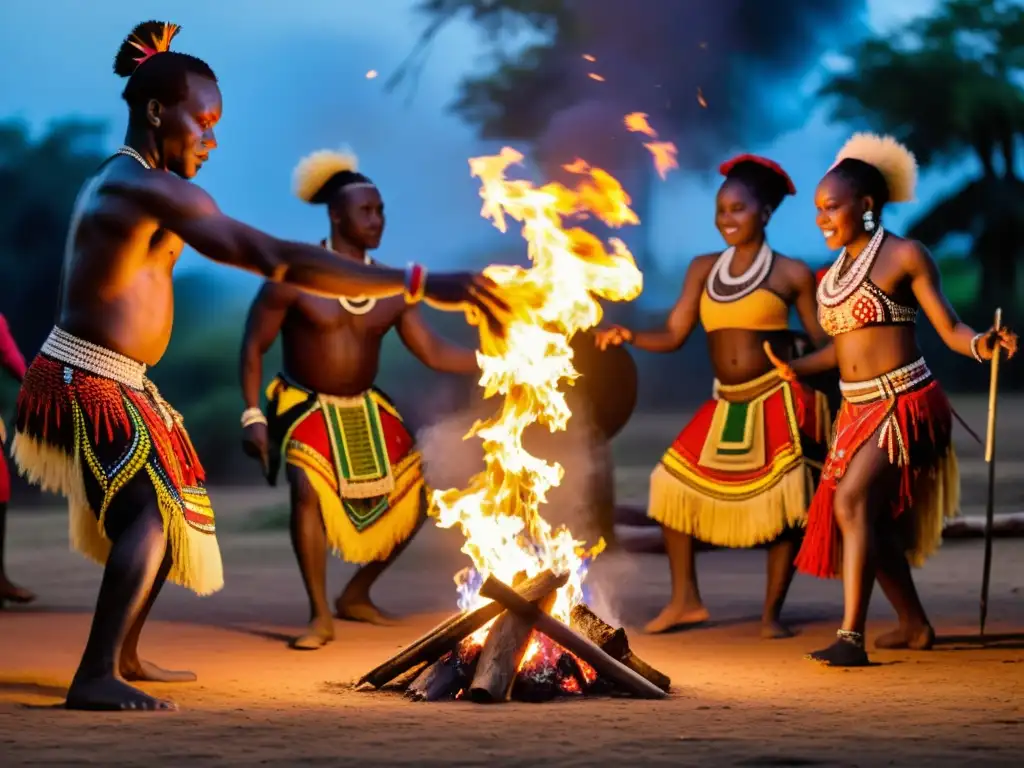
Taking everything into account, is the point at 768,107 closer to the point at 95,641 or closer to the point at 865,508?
the point at 865,508

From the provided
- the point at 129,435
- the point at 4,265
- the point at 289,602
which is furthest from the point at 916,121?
the point at 129,435

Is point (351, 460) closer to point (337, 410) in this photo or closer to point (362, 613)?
point (337, 410)

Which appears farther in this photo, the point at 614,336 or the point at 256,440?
the point at 614,336

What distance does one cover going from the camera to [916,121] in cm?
1959

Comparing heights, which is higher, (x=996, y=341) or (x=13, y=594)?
(x=996, y=341)

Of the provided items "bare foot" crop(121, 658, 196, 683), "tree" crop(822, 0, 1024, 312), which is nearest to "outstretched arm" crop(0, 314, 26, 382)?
"bare foot" crop(121, 658, 196, 683)

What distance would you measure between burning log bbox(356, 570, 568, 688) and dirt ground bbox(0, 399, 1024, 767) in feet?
0.35

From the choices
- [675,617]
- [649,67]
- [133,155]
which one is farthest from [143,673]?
[649,67]

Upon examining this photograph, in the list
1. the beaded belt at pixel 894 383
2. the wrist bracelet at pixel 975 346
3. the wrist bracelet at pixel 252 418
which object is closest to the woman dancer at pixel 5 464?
the wrist bracelet at pixel 252 418

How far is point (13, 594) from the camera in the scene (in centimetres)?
891

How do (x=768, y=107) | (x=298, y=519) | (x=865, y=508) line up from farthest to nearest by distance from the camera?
(x=768, y=107) < (x=298, y=519) < (x=865, y=508)

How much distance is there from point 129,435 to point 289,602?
3.67 m

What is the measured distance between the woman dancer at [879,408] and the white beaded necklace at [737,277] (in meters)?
0.70

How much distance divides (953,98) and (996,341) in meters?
13.3
